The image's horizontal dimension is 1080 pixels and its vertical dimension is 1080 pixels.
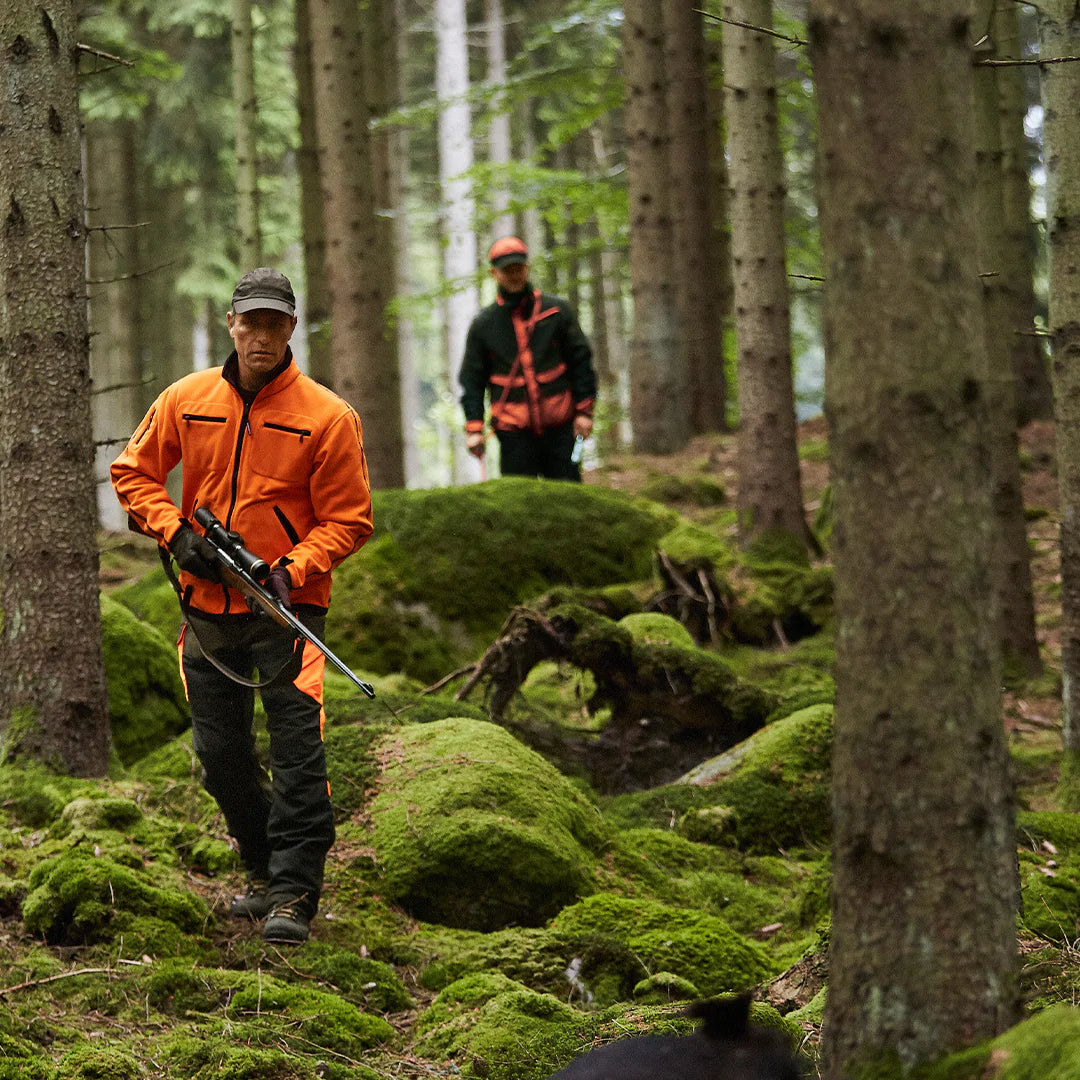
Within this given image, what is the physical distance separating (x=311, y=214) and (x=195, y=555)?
11452 millimetres

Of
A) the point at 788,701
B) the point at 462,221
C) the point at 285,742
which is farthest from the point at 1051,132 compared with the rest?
the point at 462,221

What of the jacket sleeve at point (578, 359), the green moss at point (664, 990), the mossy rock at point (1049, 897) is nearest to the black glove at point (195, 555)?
the green moss at point (664, 990)

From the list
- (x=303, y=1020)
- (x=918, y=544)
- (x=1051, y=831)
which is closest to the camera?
(x=918, y=544)

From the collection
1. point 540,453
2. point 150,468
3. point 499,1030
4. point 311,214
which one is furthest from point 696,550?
point 311,214

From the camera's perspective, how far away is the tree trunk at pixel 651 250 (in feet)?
48.7

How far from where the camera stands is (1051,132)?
5.68m

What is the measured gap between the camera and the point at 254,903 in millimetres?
4980

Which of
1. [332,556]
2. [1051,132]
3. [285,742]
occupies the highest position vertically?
[1051,132]

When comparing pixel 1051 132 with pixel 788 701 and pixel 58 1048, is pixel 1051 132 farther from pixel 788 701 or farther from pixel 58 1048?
pixel 58 1048

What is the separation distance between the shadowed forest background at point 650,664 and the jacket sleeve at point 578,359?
2.74 ft

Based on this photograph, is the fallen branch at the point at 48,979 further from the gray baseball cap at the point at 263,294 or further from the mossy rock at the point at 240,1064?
the gray baseball cap at the point at 263,294

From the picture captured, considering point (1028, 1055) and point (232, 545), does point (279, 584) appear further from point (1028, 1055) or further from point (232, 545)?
point (1028, 1055)

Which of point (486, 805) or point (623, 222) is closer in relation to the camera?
point (486, 805)

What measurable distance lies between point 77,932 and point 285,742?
0.99 meters
